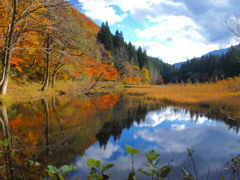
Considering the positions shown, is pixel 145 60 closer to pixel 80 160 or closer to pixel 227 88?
pixel 227 88

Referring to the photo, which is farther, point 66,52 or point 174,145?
point 66,52

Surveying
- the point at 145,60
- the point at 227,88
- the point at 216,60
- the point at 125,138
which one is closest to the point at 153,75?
the point at 145,60

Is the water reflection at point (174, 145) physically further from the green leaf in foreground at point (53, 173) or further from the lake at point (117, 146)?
the green leaf in foreground at point (53, 173)

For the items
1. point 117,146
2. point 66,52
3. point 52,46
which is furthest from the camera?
point 52,46

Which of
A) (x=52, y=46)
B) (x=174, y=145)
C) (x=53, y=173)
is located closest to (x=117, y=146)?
(x=174, y=145)

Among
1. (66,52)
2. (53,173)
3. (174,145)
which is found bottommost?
(174,145)

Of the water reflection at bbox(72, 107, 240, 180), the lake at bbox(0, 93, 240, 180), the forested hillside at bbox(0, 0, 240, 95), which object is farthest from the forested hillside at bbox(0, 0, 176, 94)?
the water reflection at bbox(72, 107, 240, 180)

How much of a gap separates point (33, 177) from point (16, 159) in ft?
1.67

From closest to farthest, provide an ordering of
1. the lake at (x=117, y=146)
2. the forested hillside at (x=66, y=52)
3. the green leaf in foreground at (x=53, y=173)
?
the green leaf in foreground at (x=53, y=173), the lake at (x=117, y=146), the forested hillside at (x=66, y=52)

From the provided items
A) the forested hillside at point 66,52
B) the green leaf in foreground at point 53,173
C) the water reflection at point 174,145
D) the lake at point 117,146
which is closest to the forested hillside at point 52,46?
the forested hillside at point 66,52

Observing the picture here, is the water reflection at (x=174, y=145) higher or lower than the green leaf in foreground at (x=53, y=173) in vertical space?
lower

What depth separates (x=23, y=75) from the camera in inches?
474

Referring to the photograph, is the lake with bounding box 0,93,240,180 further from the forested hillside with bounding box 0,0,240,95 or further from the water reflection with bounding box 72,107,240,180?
the forested hillside with bounding box 0,0,240,95

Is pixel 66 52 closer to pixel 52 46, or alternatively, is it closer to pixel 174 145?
pixel 52 46
